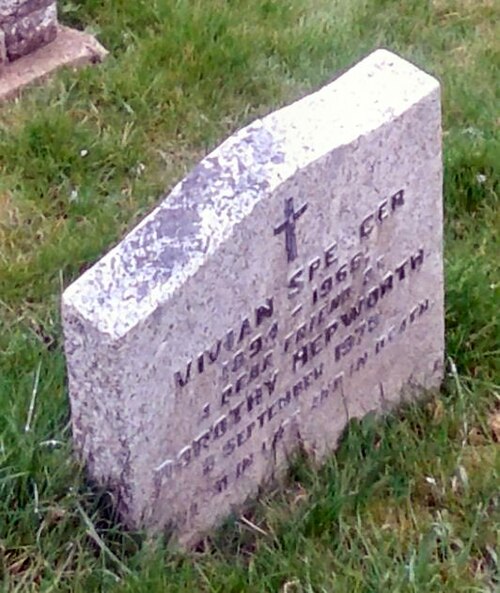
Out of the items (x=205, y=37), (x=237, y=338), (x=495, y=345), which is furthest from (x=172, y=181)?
(x=237, y=338)

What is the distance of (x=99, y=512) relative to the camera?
247 centimetres

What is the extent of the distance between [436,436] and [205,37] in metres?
1.68

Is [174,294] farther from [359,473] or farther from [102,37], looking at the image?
[102,37]

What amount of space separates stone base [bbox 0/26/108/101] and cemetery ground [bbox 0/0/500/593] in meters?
0.06

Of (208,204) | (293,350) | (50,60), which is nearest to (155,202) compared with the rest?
(50,60)

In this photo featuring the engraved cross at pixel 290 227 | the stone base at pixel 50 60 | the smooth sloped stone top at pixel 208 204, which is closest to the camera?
the smooth sloped stone top at pixel 208 204

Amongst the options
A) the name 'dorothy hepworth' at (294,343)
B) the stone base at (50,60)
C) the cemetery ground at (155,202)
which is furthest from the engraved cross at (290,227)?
the stone base at (50,60)

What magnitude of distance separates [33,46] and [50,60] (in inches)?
3.0

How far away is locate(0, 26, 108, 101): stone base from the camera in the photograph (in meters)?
3.92

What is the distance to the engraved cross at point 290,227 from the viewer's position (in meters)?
2.37

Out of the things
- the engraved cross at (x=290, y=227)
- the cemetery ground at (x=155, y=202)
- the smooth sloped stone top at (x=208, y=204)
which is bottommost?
the cemetery ground at (x=155, y=202)

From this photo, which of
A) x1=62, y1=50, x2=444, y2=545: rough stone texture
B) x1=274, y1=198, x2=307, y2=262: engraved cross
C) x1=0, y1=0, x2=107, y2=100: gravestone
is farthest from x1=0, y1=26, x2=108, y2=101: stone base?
x1=274, y1=198, x2=307, y2=262: engraved cross

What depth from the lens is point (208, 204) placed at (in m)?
2.29

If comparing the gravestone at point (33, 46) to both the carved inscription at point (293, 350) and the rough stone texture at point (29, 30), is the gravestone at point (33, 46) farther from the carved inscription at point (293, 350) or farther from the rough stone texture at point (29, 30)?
the carved inscription at point (293, 350)
